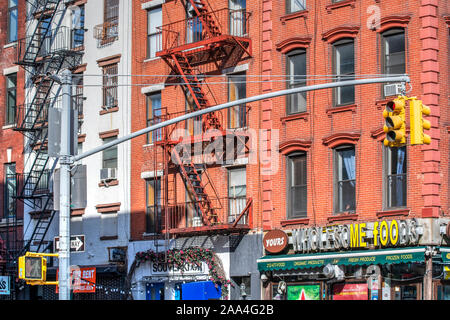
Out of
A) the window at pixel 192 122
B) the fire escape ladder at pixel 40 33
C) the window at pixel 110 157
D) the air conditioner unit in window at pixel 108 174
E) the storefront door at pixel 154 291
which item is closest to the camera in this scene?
the window at pixel 192 122

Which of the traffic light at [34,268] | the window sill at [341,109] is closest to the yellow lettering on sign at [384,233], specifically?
the window sill at [341,109]

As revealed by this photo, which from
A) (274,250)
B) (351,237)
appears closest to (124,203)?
(274,250)

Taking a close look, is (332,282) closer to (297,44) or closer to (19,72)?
(297,44)

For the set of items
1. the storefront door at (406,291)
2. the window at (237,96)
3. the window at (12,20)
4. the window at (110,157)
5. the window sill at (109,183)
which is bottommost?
the storefront door at (406,291)

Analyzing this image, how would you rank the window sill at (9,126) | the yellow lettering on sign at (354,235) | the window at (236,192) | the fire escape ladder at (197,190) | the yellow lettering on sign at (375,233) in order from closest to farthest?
1. the yellow lettering on sign at (375,233)
2. the yellow lettering on sign at (354,235)
3. the window at (236,192)
4. the fire escape ladder at (197,190)
5. the window sill at (9,126)

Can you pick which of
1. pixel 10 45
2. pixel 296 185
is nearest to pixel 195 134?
pixel 296 185

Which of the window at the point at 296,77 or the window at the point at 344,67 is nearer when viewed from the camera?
the window at the point at 344,67

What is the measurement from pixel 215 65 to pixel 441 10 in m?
9.79

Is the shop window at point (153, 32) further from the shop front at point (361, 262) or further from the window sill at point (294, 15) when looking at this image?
the shop front at point (361, 262)

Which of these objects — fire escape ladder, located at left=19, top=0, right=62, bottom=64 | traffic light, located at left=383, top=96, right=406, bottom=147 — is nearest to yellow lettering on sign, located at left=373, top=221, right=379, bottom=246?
traffic light, located at left=383, top=96, right=406, bottom=147

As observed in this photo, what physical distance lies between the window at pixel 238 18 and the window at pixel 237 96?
169 cm

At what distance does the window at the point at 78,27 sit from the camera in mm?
41562

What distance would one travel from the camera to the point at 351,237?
1142 inches

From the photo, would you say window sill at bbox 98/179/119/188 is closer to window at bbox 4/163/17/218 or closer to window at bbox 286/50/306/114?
window at bbox 4/163/17/218
